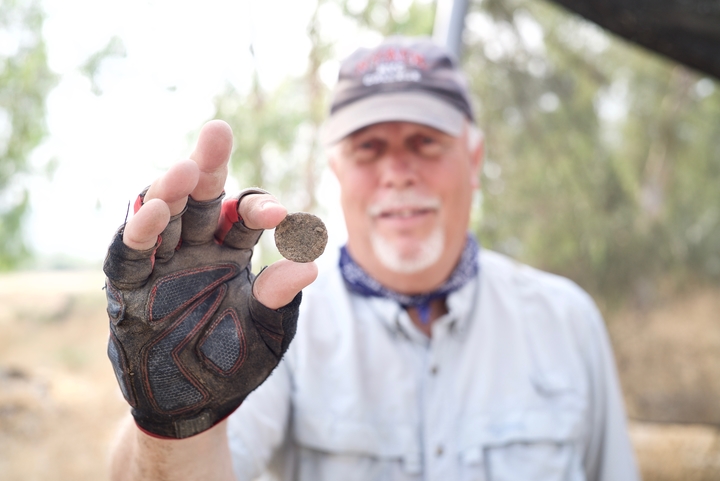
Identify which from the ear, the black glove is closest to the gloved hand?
the black glove

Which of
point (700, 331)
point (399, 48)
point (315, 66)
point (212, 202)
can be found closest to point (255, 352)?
point (212, 202)

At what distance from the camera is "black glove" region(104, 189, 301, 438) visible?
987 mm

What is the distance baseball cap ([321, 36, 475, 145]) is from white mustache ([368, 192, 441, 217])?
0.26 m

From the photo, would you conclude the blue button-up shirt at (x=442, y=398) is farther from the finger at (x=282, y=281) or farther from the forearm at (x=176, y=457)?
the finger at (x=282, y=281)

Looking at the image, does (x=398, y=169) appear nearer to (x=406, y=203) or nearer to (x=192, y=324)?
(x=406, y=203)

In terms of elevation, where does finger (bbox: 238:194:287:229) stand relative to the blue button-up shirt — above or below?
above

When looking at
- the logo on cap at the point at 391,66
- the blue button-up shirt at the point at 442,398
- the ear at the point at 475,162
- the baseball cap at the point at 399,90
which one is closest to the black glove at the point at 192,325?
the blue button-up shirt at the point at 442,398

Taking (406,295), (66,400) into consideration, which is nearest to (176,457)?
(406,295)

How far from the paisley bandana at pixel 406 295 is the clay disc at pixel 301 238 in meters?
1.03

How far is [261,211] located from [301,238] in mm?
99

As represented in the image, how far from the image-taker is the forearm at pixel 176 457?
45.3 inches

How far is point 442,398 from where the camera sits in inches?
74.1

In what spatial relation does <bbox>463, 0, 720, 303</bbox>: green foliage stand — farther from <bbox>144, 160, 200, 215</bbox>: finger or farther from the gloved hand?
<bbox>144, 160, 200, 215</bbox>: finger

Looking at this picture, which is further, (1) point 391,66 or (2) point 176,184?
(1) point 391,66
